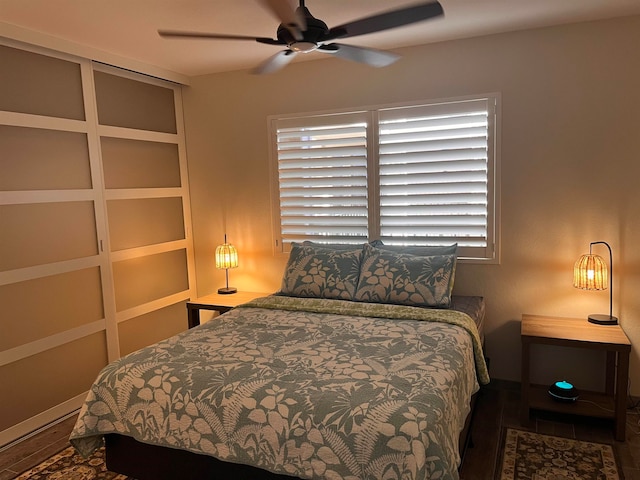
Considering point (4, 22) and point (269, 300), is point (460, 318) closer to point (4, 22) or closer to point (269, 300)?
point (269, 300)

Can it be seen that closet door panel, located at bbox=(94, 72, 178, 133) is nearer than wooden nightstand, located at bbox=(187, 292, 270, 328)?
Yes

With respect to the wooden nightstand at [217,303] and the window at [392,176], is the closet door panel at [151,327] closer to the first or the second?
the wooden nightstand at [217,303]

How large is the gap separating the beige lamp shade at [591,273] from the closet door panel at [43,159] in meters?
3.38

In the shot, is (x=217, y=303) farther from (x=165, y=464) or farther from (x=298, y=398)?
(x=298, y=398)

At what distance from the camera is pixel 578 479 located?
7.79 feet

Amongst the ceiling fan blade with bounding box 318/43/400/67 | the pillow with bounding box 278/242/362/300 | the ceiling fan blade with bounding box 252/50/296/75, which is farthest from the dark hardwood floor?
the ceiling fan blade with bounding box 252/50/296/75

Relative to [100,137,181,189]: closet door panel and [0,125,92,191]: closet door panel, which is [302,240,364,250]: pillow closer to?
[100,137,181,189]: closet door panel

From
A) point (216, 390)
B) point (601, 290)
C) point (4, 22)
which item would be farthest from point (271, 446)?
point (4, 22)

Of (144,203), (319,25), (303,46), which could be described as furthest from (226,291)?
(319,25)

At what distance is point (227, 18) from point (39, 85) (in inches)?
52.5

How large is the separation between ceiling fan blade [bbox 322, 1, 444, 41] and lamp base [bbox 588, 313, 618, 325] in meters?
2.20

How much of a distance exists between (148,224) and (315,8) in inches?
87.6

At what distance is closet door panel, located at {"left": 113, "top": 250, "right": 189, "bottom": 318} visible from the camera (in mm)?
3725

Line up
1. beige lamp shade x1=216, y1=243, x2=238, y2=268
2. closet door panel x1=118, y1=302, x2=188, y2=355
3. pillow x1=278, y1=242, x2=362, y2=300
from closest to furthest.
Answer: pillow x1=278, y1=242, x2=362, y2=300
closet door panel x1=118, y1=302, x2=188, y2=355
beige lamp shade x1=216, y1=243, x2=238, y2=268
